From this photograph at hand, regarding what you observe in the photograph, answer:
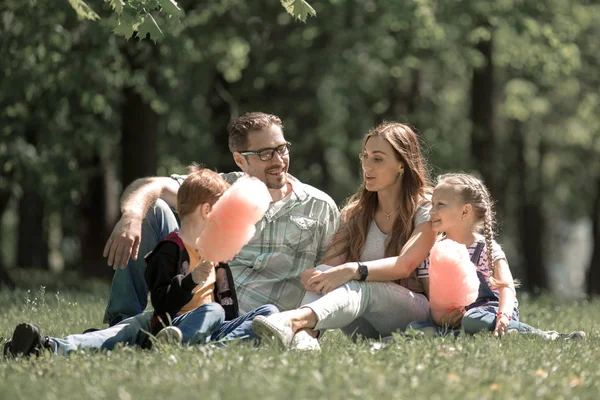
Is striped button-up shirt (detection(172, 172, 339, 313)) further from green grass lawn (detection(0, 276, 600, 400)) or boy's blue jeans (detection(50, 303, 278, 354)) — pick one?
green grass lawn (detection(0, 276, 600, 400))

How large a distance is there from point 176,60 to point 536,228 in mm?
12719

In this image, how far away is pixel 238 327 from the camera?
5.39 metres

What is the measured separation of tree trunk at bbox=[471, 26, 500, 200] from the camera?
17.8 meters

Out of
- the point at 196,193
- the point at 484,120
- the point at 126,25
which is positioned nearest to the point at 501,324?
the point at 196,193

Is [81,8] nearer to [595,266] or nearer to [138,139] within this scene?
[138,139]

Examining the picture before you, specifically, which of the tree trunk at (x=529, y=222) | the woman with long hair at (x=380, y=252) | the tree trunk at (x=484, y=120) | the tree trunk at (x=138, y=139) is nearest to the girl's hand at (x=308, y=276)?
the woman with long hair at (x=380, y=252)

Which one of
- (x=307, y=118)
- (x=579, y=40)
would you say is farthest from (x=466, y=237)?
(x=579, y=40)

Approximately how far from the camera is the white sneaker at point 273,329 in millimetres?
5137

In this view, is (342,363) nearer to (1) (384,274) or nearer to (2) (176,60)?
(1) (384,274)

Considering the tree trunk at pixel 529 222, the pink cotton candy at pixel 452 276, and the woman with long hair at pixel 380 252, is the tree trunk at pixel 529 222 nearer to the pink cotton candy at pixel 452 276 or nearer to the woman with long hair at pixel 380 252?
the woman with long hair at pixel 380 252

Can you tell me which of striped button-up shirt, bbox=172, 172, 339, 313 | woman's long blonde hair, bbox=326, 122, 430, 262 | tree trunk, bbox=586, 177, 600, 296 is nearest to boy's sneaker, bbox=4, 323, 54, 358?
striped button-up shirt, bbox=172, 172, 339, 313

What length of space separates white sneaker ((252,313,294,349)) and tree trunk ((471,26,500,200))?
12.8m

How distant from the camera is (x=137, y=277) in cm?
601

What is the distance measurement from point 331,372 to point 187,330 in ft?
3.94
